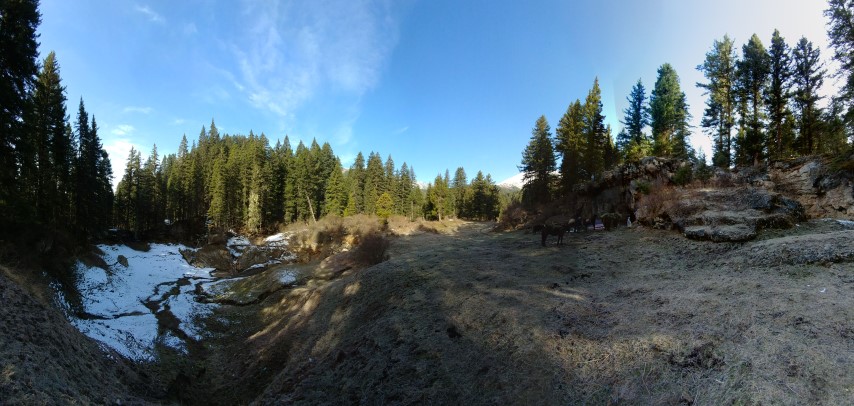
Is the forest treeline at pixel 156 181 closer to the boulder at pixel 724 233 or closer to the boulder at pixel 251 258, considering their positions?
the boulder at pixel 251 258

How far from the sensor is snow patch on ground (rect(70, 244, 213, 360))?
679 inches

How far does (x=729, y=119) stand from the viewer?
33.3m

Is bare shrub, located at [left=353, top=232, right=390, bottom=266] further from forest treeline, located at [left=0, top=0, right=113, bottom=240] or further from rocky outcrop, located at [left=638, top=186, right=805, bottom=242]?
forest treeline, located at [left=0, top=0, right=113, bottom=240]

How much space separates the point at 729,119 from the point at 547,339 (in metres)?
37.4

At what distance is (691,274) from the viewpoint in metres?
12.5

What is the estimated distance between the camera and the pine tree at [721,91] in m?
33.7

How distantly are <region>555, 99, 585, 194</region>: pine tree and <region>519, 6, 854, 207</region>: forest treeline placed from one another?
13 cm

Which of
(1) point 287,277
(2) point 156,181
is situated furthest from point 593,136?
(2) point 156,181

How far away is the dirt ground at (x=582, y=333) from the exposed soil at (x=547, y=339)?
4 centimetres

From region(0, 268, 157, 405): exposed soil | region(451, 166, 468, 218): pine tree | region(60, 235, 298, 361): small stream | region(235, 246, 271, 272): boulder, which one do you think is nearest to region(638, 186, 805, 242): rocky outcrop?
region(0, 268, 157, 405): exposed soil

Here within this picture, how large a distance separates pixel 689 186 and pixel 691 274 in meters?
13.9

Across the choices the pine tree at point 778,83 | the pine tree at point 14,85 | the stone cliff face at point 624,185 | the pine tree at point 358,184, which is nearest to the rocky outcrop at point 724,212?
the stone cliff face at point 624,185

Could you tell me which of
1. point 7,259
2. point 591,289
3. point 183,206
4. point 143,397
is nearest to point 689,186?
point 591,289

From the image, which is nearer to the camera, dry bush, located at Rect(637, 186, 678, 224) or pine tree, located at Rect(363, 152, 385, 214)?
dry bush, located at Rect(637, 186, 678, 224)
